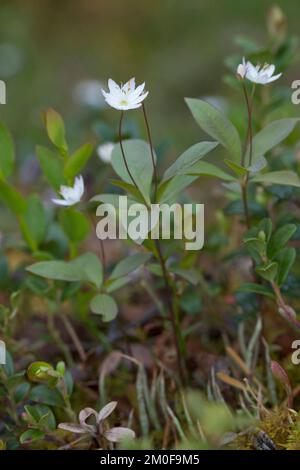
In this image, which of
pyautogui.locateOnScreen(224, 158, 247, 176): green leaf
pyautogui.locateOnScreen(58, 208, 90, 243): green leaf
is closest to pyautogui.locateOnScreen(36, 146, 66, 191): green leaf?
pyautogui.locateOnScreen(58, 208, 90, 243): green leaf

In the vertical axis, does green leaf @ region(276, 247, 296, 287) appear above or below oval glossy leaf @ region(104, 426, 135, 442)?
above

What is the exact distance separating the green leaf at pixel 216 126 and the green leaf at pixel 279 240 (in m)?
0.11

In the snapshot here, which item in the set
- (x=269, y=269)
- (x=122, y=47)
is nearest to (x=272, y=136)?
(x=269, y=269)

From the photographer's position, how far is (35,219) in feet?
3.60

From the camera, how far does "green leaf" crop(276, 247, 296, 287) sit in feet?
2.97

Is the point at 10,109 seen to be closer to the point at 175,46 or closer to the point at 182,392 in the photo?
the point at 175,46

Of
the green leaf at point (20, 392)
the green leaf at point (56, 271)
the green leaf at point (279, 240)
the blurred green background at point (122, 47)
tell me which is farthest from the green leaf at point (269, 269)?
the blurred green background at point (122, 47)

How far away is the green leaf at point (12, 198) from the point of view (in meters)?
1.04

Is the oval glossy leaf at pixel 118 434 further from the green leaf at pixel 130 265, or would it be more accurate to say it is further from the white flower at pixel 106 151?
the white flower at pixel 106 151

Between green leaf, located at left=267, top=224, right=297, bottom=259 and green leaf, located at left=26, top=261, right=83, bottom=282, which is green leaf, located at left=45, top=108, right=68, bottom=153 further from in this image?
green leaf, located at left=267, top=224, right=297, bottom=259

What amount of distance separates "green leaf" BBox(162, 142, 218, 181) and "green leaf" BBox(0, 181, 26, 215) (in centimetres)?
30

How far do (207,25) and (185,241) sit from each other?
201 cm

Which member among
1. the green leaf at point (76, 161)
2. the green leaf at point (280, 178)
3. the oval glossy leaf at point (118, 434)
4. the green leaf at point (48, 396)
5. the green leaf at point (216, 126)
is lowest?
the oval glossy leaf at point (118, 434)

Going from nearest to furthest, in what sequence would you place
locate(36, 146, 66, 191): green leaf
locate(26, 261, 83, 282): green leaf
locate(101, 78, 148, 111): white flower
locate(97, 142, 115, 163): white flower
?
locate(101, 78, 148, 111): white flower, locate(26, 261, 83, 282): green leaf, locate(36, 146, 66, 191): green leaf, locate(97, 142, 115, 163): white flower
